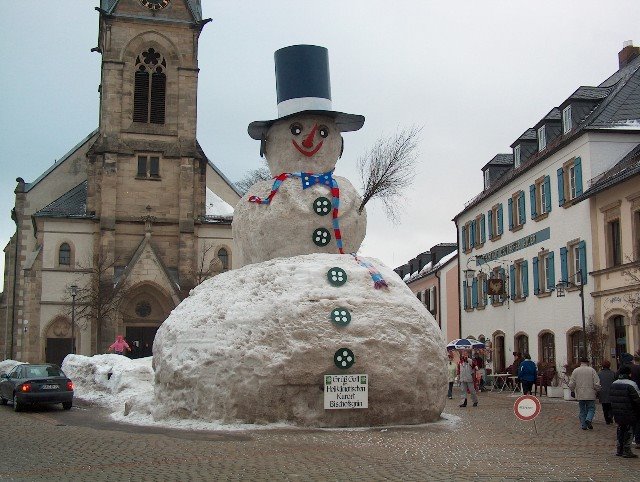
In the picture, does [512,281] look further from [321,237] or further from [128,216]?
[321,237]

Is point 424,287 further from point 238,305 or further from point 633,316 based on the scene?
point 238,305

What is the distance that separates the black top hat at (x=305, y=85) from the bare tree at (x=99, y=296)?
27105mm

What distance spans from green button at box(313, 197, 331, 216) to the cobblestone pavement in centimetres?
395

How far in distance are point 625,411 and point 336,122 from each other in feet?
24.0

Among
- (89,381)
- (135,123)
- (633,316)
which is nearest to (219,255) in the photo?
(135,123)

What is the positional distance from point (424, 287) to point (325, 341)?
131 feet

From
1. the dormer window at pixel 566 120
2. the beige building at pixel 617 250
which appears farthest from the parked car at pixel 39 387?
the dormer window at pixel 566 120

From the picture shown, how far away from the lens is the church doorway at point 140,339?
140ft

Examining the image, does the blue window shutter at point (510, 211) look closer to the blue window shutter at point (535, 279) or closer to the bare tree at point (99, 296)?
the blue window shutter at point (535, 279)

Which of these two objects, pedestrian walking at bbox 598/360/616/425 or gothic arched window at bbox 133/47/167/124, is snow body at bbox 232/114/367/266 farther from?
gothic arched window at bbox 133/47/167/124

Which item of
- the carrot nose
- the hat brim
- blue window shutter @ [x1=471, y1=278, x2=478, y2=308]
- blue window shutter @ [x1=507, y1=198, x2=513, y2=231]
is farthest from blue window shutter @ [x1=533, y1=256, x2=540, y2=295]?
the carrot nose

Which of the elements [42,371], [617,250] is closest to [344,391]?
[42,371]

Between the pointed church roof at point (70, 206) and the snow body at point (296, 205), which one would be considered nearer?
the snow body at point (296, 205)

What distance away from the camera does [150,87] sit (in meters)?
45.1
